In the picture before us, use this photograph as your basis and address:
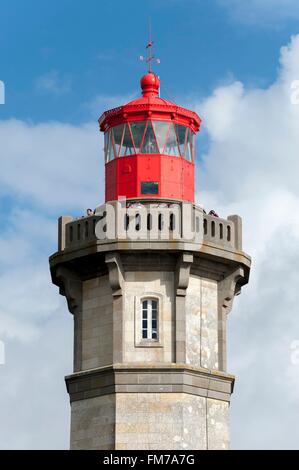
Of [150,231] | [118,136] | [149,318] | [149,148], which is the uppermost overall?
[118,136]

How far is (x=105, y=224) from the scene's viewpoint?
3605 inches

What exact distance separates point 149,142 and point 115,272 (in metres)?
3.91

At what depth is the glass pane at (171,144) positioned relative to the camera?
305 ft

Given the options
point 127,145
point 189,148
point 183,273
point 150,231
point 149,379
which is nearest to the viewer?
point 149,379

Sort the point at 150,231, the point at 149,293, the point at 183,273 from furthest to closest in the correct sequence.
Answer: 1. the point at 149,293
2. the point at 183,273
3. the point at 150,231

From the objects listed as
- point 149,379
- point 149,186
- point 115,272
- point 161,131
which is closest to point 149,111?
point 161,131

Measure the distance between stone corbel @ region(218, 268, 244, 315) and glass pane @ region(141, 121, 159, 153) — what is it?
400 cm

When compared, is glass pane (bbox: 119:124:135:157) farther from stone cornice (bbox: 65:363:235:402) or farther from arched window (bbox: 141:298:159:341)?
stone cornice (bbox: 65:363:235:402)

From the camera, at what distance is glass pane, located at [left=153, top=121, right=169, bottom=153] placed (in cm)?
9291

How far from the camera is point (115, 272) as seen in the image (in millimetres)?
91500

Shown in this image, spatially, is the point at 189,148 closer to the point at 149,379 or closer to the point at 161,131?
the point at 161,131

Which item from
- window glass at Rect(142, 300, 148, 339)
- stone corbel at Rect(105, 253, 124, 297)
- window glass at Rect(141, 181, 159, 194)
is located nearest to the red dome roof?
window glass at Rect(141, 181, 159, 194)

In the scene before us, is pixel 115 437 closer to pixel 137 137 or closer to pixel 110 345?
pixel 110 345

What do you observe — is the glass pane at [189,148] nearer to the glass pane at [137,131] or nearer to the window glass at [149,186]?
the glass pane at [137,131]
